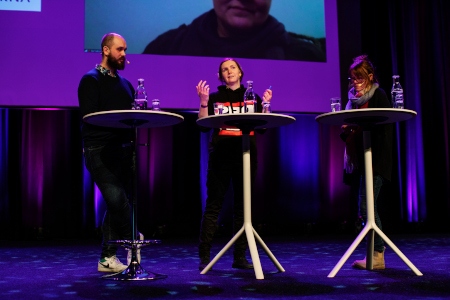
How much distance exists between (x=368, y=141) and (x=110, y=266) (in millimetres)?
1621

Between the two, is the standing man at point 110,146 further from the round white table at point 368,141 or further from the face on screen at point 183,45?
the face on screen at point 183,45

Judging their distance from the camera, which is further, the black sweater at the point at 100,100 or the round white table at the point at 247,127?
the black sweater at the point at 100,100

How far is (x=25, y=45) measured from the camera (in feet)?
15.5

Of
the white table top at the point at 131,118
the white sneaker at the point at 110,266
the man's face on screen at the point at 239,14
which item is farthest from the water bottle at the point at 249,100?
the man's face on screen at the point at 239,14

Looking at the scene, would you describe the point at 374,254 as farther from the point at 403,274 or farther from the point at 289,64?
the point at 289,64

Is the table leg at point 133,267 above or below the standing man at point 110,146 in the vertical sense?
below

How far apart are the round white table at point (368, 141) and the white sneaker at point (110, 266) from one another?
118cm

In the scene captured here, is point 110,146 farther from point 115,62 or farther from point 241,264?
point 241,264

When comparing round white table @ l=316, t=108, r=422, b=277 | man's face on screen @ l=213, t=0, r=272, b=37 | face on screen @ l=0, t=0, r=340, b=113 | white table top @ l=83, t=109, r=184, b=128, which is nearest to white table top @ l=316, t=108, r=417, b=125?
round white table @ l=316, t=108, r=422, b=277

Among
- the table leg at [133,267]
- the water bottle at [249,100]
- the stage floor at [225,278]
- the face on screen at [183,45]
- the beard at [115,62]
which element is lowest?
the stage floor at [225,278]

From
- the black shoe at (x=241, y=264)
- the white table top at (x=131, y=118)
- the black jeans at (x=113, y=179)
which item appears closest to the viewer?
the white table top at (x=131, y=118)

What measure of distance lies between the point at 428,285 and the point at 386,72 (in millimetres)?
4126

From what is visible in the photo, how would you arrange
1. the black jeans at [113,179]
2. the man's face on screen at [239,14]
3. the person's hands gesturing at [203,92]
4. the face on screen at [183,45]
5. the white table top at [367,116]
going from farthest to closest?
the man's face on screen at [239,14]
the face on screen at [183,45]
the person's hands gesturing at [203,92]
the black jeans at [113,179]
the white table top at [367,116]

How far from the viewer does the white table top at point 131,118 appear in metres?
2.37
